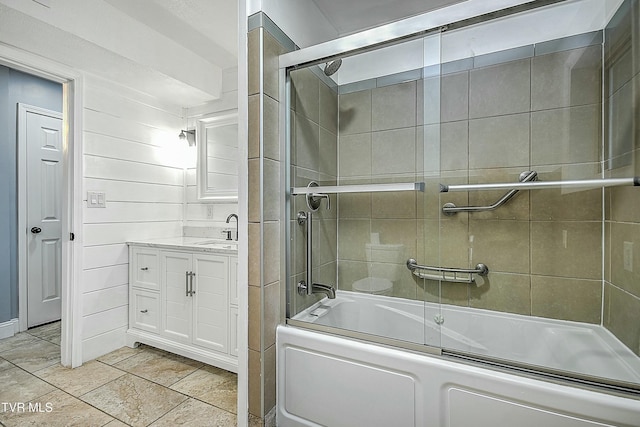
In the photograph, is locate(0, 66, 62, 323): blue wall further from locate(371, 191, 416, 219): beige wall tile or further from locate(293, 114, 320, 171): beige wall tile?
locate(371, 191, 416, 219): beige wall tile

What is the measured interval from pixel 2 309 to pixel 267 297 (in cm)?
275

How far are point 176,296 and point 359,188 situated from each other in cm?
159

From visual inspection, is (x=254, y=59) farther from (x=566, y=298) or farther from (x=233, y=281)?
(x=566, y=298)

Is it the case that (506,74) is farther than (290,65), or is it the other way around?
(506,74)

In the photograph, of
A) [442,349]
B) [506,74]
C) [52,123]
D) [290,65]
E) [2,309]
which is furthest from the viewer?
[52,123]

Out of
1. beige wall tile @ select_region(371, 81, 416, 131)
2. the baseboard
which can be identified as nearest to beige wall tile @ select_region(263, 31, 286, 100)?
beige wall tile @ select_region(371, 81, 416, 131)

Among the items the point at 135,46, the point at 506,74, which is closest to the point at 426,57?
the point at 506,74

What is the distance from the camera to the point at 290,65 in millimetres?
1647

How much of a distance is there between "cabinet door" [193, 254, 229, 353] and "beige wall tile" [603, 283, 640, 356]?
6.72 ft

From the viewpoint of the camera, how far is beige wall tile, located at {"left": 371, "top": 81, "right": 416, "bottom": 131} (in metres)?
1.71

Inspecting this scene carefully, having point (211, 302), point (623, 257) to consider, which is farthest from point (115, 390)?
point (623, 257)

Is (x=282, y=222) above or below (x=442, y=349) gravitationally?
above

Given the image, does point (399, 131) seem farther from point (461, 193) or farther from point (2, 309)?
point (2, 309)

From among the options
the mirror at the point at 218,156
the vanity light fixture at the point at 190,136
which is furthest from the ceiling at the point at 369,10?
the vanity light fixture at the point at 190,136
